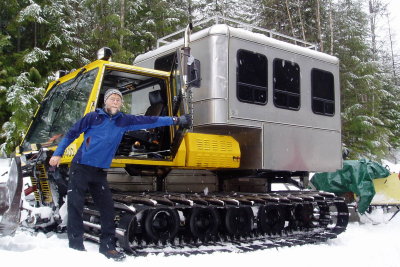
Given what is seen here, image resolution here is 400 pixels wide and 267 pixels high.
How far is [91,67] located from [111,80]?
0.67m

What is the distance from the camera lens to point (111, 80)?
22.9 feet

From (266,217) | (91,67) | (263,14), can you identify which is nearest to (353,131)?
(263,14)

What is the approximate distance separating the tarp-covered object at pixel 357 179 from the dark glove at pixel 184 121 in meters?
4.84

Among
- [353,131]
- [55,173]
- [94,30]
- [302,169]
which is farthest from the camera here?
[353,131]

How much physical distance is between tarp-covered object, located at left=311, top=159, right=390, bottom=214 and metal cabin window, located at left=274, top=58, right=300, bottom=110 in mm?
2618

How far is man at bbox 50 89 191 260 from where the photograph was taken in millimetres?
4934

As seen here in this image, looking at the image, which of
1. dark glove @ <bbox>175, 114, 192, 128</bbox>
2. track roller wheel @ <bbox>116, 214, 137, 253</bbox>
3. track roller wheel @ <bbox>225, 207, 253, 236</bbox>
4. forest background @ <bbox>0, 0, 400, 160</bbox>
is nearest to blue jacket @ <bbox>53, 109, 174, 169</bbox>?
track roller wheel @ <bbox>116, 214, 137, 253</bbox>

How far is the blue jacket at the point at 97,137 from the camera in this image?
4949mm

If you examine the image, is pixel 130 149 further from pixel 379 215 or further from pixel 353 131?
pixel 353 131

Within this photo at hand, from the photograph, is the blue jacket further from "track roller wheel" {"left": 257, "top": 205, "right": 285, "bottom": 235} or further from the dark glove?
"track roller wheel" {"left": 257, "top": 205, "right": 285, "bottom": 235}

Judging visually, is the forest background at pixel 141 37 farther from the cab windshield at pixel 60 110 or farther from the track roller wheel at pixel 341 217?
the track roller wheel at pixel 341 217

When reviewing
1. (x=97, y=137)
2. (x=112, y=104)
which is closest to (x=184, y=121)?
(x=112, y=104)

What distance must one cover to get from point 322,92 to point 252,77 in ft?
6.16

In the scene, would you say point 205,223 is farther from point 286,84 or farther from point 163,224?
point 286,84
